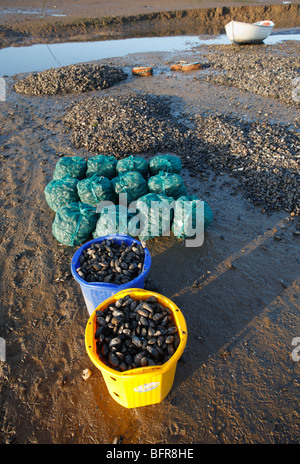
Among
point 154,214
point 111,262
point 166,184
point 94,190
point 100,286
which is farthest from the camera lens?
point 166,184

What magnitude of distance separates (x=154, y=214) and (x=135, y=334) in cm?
198

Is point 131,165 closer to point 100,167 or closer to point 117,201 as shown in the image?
point 100,167

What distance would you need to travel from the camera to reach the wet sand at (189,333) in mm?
2471

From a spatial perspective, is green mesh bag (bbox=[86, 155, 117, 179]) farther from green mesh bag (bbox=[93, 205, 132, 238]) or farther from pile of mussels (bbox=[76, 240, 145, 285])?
pile of mussels (bbox=[76, 240, 145, 285])

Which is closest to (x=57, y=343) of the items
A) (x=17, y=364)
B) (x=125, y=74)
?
(x=17, y=364)

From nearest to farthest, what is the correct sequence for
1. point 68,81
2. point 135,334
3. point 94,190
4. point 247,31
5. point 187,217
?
point 135,334 < point 187,217 < point 94,190 < point 68,81 < point 247,31

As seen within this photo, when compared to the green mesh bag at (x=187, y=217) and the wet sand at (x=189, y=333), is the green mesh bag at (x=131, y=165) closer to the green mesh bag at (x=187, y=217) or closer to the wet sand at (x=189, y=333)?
the wet sand at (x=189, y=333)

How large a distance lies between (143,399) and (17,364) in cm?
147

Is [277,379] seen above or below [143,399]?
below

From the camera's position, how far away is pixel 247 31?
1436 cm

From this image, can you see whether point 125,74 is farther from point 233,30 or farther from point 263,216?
point 263,216

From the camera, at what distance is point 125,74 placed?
11586 mm

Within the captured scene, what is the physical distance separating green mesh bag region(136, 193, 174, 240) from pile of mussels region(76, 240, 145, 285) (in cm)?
79

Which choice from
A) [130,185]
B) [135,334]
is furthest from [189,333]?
[130,185]
